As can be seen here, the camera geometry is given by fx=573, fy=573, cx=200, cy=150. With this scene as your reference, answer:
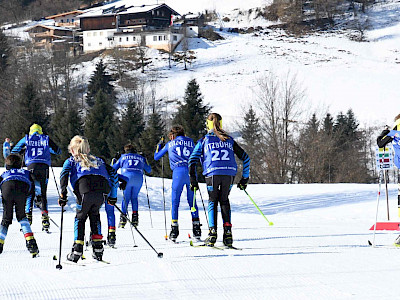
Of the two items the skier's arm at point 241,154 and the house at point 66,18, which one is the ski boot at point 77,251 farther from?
the house at point 66,18

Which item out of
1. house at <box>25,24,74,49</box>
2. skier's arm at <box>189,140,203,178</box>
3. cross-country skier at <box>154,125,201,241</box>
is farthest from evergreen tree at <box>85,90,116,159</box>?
house at <box>25,24,74,49</box>

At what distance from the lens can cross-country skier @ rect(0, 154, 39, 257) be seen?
770 cm

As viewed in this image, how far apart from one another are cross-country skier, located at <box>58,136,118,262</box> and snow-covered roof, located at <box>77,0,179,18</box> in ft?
292

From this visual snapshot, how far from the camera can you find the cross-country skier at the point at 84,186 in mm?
6844

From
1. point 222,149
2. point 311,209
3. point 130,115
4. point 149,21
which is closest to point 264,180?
point 130,115

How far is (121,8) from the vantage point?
10069 cm

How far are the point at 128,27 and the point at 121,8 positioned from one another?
9118 millimetres

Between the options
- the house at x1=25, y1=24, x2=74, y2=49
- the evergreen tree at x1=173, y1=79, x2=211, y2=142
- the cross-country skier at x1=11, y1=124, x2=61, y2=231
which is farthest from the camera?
the house at x1=25, y1=24, x2=74, y2=49

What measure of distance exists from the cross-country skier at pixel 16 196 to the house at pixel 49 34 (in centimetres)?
9284

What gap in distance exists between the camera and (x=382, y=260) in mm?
6930

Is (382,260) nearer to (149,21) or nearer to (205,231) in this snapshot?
(205,231)

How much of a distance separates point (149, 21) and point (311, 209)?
79.5 m

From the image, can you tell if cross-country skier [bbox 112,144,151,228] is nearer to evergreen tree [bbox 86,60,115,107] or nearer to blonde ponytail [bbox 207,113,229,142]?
blonde ponytail [bbox 207,113,229,142]

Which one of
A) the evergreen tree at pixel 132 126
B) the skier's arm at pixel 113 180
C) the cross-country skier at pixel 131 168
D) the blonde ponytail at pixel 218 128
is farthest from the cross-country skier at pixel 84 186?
the evergreen tree at pixel 132 126
